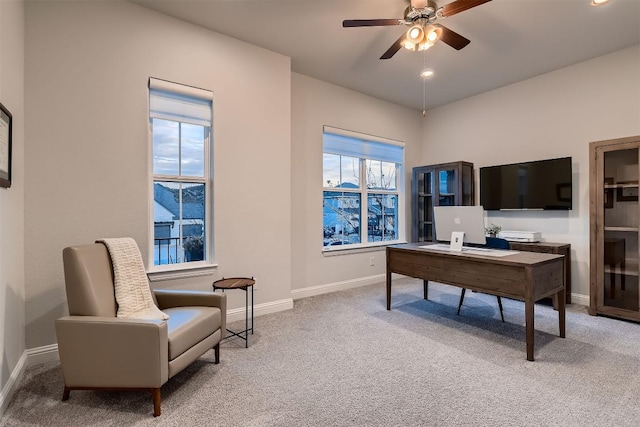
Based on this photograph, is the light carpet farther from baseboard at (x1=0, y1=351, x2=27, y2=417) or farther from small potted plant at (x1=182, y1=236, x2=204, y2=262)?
small potted plant at (x1=182, y1=236, x2=204, y2=262)

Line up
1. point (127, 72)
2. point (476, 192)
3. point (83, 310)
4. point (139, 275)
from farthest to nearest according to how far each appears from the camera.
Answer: point (476, 192) < point (127, 72) < point (139, 275) < point (83, 310)

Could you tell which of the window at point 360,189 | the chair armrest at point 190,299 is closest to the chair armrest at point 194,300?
the chair armrest at point 190,299

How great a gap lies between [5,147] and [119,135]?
2.60 ft

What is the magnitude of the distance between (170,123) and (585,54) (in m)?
4.73

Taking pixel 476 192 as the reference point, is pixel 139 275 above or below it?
below

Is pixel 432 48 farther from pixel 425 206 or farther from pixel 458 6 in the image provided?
pixel 425 206

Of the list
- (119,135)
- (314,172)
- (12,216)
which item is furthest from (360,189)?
(12,216)

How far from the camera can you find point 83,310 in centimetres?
191

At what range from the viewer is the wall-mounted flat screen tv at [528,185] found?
152 inches

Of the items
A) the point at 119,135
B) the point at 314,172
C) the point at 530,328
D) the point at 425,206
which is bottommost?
the point at 530,328

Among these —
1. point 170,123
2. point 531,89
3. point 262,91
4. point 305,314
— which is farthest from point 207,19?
point 531,89

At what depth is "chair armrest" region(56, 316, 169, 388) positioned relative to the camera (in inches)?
69.6

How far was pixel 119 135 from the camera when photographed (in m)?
2.69

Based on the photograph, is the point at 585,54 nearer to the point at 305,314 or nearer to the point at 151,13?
the point at 305,314
